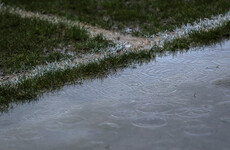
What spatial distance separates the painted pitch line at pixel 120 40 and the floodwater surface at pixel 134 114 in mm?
1320

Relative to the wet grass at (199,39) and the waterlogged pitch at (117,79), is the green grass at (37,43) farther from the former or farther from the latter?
the wet grass at (199,39)

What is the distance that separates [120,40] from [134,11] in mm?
2906

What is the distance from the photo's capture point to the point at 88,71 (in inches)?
300

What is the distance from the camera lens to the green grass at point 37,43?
8656 millimetres

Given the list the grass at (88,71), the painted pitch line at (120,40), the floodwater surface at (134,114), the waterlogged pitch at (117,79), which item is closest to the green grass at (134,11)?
the waterlogged pitch at (117,79)

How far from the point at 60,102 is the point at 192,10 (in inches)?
296

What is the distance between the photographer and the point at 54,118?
549 centimetres

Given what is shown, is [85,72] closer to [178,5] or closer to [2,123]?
[2,123]

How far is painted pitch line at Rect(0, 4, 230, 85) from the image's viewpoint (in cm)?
801

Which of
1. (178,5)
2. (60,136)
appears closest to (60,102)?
(60,136)

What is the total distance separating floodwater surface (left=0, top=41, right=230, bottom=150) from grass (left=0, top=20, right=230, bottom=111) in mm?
295

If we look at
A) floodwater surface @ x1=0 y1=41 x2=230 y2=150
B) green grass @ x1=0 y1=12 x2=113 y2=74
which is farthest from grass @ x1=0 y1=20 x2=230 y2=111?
green grass @ x1=0 y1=12 x2=113 y2=74

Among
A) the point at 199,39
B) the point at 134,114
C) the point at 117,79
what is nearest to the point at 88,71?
the point at 117,79

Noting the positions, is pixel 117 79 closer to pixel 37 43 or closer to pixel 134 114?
pixel 134 114
